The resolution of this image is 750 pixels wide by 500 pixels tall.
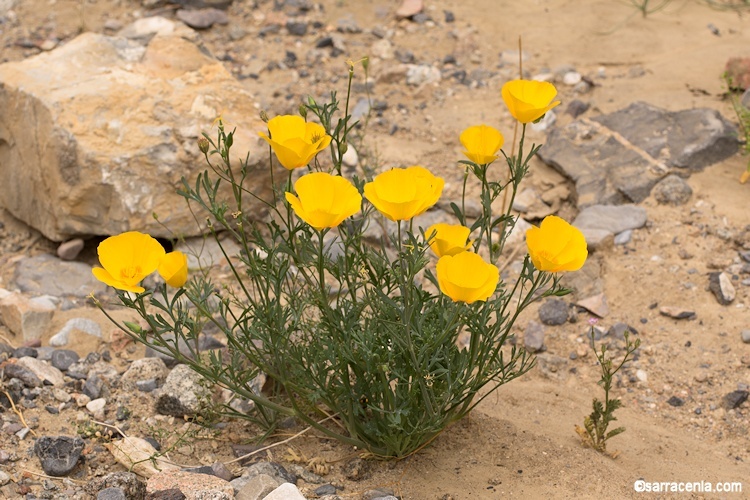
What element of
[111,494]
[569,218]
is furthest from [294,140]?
[569,218]

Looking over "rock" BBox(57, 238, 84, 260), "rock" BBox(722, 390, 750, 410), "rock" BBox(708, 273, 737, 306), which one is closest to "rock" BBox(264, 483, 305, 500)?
"rock" BBox(722, 390, 750, 410)

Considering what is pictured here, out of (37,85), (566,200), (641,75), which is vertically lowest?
(566,200)

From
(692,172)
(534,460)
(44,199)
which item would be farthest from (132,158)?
(692,172)

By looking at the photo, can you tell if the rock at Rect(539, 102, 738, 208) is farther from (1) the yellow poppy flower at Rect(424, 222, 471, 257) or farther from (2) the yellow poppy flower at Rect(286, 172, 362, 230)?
(2) the yellow poppy flower at Rect(286, 172, 362, 230)

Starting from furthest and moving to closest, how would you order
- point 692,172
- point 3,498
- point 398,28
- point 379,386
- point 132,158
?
point 398,28, point 692,172, point 132,158, point 379,386, point 3,498

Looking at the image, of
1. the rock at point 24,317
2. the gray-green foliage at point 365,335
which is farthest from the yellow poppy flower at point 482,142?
→ the rock at point 24,317

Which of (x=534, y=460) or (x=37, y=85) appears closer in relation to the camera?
(x=534, y=460)

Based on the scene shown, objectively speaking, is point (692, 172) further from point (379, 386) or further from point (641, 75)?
point (379, 386)
